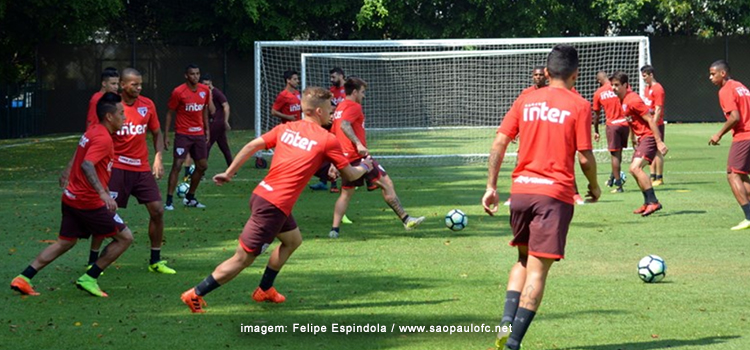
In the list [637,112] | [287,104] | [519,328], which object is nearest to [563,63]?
[519,328]

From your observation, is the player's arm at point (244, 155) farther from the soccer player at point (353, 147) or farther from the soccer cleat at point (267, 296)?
the soccer player at point (353, 147)

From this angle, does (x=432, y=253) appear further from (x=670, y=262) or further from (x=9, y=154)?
(x=9, y=154)

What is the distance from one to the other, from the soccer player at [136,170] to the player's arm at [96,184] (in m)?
1.43

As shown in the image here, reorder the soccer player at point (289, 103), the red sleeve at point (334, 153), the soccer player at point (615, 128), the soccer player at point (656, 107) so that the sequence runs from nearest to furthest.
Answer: the red sleeve at point (334, 153) → the soccer player at point (615, 128) → the soccer player at point (656, 107) → the soccer player at point (289, 103)

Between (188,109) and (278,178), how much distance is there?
7.98 m

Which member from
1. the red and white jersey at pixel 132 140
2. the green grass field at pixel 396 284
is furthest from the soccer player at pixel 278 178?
the red and white jersey at pixel 132 140

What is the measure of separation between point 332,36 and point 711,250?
3163 cm

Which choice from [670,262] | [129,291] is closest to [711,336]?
[670,262]

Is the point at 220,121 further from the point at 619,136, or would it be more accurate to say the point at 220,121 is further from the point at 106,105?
the point at 106,105

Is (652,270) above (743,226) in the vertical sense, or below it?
above

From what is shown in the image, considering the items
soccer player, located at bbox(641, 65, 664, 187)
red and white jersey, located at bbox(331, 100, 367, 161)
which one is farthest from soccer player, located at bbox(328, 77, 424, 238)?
soccer player, located at bbox(641, 65, 664, 187)

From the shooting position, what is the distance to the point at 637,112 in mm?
15289

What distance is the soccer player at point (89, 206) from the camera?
924 centimetres

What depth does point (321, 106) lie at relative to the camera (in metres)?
8.61
